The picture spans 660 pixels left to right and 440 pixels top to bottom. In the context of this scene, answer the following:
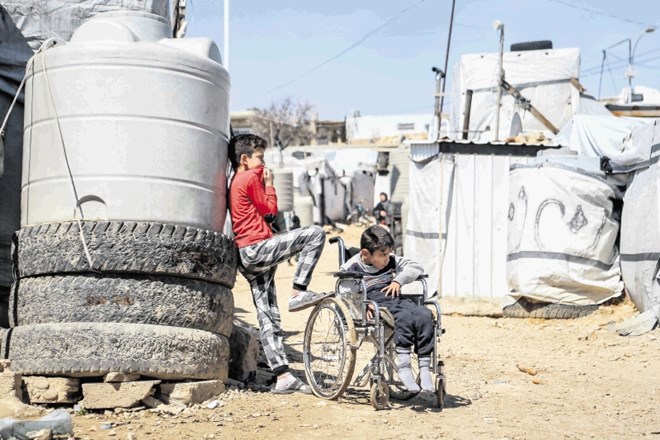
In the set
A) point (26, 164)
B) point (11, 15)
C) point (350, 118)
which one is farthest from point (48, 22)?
point (350, 118)

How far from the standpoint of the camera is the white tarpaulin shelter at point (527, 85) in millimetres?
25500

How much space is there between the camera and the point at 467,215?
13430mm

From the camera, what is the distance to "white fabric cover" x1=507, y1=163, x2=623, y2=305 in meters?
11.1

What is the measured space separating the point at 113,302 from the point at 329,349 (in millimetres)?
1512

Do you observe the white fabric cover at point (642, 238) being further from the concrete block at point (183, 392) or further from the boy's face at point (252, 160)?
the concrete block at point (183, 392)

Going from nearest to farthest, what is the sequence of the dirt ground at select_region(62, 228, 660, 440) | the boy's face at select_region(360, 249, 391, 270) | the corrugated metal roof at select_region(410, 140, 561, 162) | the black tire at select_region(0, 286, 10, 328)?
the dirt ground at select_region(62, 228, 660, 440) → the boy's face at select_region(360, 249, 391, 270) → the black tire at select_region(0, 286, 10, 328) → the corrugated metal roof at select_region(410, 140, 561, 162)

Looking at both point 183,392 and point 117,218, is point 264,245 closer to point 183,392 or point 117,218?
point 117,218

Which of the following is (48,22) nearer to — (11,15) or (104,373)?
(11,15)

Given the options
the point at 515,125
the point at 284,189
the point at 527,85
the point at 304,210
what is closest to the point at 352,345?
the point at 515,125

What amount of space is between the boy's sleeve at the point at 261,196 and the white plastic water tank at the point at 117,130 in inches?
15.3

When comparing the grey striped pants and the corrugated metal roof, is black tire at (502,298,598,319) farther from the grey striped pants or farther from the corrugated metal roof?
the grey striped pants

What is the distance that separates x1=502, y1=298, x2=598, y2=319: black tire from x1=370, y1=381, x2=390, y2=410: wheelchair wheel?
640cm

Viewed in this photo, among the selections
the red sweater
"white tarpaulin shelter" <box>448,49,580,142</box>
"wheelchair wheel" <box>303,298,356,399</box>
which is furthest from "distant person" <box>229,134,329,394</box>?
"white tarpaulin shelter" <box>448,49,580,142</box>

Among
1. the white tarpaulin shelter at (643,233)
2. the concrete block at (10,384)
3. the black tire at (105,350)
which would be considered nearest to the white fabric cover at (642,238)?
the white tarpaulin shelter at (643,233)
